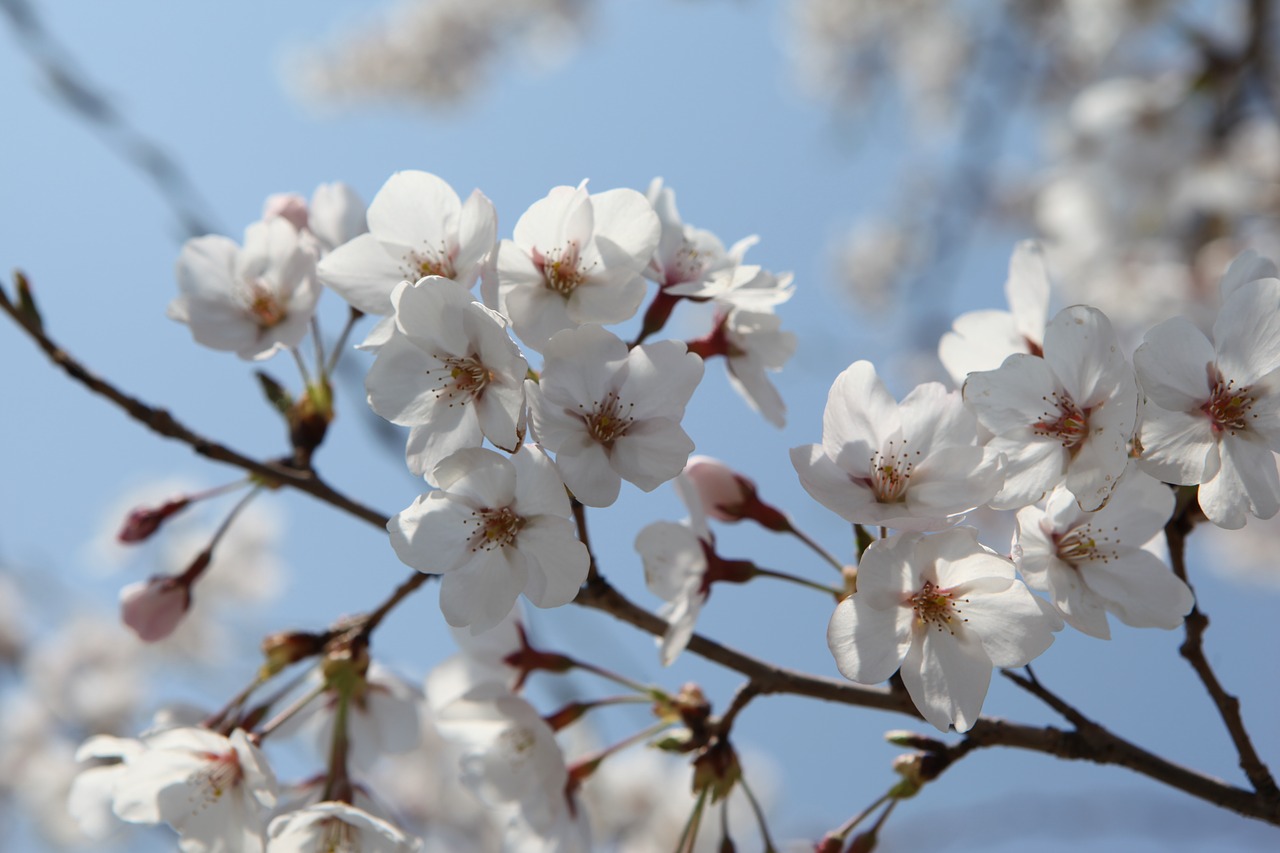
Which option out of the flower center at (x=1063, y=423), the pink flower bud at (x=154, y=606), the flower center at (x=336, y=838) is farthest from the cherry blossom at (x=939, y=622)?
the pink flower bud at (x=154, y=606)

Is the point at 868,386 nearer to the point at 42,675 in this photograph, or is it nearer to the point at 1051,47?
the point at 42,675

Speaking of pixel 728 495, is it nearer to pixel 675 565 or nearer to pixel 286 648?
pixel 675 565

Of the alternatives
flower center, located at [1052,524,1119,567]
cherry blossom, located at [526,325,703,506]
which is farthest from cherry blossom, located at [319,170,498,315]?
flower center, located at [1052,524,1119,567]

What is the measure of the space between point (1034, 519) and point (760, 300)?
44 cm

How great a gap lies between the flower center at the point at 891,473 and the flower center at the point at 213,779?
0.94m

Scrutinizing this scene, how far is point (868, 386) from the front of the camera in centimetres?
112

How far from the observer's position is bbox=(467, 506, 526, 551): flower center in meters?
1.11

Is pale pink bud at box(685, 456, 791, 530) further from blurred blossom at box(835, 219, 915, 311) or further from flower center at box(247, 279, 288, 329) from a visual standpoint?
blurred blossom at box(835, 219, 915, 311)

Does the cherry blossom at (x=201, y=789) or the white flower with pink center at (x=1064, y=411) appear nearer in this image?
the white flower with pink center at (x=1064, y=411)

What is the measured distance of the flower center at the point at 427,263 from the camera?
1267 mm

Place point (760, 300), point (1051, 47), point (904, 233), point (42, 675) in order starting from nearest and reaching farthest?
point (760, 300) → point (42, 675) → point (1051, 47) → point (904, 233)

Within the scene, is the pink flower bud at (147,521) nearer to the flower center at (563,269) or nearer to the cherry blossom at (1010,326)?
the flower center at (563,269)

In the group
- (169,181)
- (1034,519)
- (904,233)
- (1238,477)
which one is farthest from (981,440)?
(904,233)

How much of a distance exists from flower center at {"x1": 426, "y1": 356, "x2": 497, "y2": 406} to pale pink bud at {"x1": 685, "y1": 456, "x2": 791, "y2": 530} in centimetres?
48
